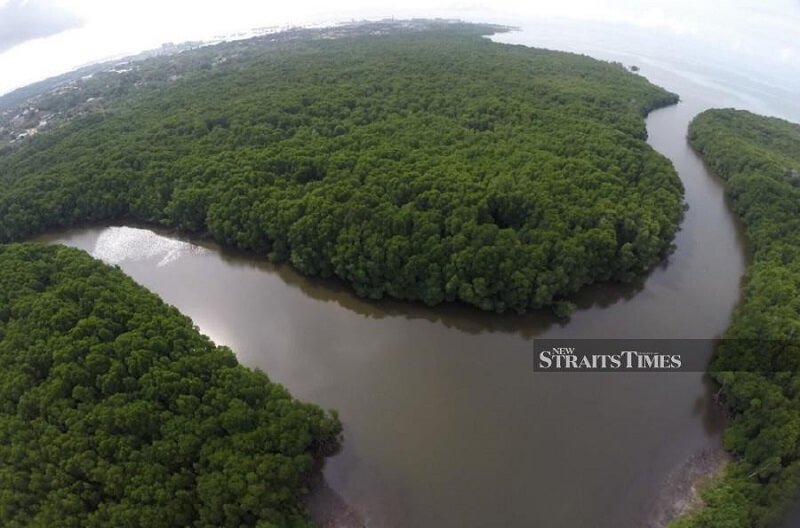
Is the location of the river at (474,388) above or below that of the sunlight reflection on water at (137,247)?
below

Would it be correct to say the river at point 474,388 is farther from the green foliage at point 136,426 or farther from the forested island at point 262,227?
the green foliage at point 136,426

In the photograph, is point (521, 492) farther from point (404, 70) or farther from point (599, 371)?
point (404, 70)

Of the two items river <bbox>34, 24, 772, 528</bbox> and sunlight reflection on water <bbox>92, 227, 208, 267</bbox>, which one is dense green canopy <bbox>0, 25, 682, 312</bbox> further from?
river <bbox>34, 24, 772, 528</bbox>

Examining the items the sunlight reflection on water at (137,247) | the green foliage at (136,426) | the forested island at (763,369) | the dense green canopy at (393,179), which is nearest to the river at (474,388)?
the sunlight reflection on water at (137,247)

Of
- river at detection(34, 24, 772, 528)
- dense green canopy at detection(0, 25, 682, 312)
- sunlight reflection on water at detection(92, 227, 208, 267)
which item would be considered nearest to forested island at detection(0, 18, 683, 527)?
dense green canopy at detection(0, 25, 682, 312)

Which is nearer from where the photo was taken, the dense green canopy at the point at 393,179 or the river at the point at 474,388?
the river at the point at 474,388

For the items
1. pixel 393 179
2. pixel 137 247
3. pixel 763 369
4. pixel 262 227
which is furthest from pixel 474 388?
pixel 137 247

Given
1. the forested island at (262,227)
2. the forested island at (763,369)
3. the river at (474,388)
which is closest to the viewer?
the forested island at (763,369)

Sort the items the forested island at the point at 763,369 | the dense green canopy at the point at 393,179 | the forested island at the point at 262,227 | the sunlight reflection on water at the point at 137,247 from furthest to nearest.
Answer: the sunlight reflection on water at the point at 137,247, the dense green canopy at the point at 393,179, the forested island at the point at 262,227, the forested island at the point at 763,369
